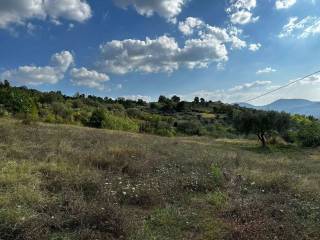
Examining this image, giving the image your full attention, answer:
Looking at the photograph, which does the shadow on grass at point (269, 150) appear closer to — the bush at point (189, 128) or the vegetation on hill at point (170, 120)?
the vegetation on hill at point (170, 120)

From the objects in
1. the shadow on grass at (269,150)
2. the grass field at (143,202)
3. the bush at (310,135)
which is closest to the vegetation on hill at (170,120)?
the bush at (310,135)

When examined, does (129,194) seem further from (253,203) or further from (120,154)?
(120,154)

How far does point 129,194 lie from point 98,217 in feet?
5.19

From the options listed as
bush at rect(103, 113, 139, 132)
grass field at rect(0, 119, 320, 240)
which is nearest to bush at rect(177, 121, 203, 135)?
bush at rect(103, 113, 139, 132)

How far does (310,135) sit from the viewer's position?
140ft

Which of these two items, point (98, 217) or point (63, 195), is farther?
point (63, 195)

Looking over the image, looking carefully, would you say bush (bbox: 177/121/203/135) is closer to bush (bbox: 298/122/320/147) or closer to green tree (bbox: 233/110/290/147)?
bush (bbox: 298/122/320/147)

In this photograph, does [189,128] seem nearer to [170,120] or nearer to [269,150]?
[170,120]

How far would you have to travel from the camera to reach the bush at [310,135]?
41781 mm

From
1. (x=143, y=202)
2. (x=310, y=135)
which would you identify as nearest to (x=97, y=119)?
(x=310, y=135)

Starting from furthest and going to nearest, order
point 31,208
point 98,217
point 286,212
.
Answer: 1. point 286,212
2. point 31,208
3. point 98,217

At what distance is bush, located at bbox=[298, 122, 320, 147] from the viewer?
41.8m

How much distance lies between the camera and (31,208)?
5.96 meters

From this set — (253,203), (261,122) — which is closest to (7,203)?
(253,203)
